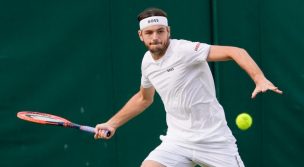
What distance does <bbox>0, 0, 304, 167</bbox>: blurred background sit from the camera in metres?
6.22

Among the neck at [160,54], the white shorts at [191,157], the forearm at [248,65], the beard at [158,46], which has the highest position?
the beard at [158,46]

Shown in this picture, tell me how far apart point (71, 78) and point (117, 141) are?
762 mm

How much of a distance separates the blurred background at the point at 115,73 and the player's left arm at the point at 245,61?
1981 millimetres

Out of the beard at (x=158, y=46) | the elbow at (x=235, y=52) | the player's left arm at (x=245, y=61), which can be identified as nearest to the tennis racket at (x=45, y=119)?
the beard at (x=158, y=46)

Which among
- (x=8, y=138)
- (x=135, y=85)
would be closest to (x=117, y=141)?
(x=135, y=85)

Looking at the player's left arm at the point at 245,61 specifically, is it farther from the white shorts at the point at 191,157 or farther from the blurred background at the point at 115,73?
the blurred background at the point at 115,73

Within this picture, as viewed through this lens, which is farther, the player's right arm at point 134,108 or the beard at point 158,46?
the player's right arm at point 134,108

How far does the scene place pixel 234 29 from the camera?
7.06m

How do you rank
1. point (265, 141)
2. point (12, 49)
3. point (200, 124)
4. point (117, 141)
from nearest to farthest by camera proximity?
point (200, 124)
point (12, 49)
point (117, 141)
point (265, 141)

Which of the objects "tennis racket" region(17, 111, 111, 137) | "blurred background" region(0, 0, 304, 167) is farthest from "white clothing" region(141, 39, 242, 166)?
"blurred background" region(0, 0, 304, 167)

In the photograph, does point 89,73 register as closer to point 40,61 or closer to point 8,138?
point 40,61

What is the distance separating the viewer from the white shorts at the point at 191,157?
16.5ft

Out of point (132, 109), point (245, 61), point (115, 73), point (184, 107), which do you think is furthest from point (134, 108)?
point (245, 61)

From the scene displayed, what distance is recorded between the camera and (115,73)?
6602mm
